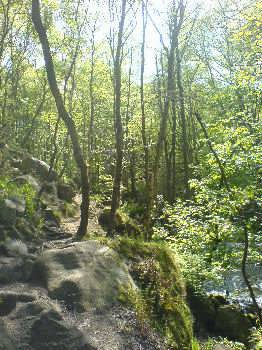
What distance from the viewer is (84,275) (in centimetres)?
730

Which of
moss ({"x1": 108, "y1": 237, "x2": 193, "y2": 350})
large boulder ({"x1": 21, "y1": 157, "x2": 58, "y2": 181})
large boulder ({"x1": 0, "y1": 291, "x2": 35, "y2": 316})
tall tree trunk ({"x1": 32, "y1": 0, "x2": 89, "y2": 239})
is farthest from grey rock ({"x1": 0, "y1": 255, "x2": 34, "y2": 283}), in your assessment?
large boulder ({"x1": 21, "y1": 157, "x2": 58, "y2": 181})

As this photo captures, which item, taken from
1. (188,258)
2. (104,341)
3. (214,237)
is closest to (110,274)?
(104,341)

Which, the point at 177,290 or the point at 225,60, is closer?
the point at 177,290

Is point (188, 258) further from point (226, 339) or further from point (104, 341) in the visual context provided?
point (104, 341)

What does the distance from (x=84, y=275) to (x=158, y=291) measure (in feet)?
5.68

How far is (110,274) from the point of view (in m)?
7.75

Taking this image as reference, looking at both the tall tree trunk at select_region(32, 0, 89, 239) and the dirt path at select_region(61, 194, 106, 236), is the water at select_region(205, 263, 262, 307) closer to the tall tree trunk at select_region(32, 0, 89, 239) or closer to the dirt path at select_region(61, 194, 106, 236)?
the dirt path at select_region(61, 194, 106, 236)

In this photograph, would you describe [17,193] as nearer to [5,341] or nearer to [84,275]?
[84,275]

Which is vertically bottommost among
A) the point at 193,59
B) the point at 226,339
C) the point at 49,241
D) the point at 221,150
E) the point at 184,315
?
the point at 226,339

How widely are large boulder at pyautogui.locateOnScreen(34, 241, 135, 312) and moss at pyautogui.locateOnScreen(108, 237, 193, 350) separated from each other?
0.32 metres

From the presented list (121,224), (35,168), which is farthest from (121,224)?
(35,168)

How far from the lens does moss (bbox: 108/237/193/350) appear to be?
7520 millimetres

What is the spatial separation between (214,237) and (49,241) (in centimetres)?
443

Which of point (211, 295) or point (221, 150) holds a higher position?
point (221, 150)
